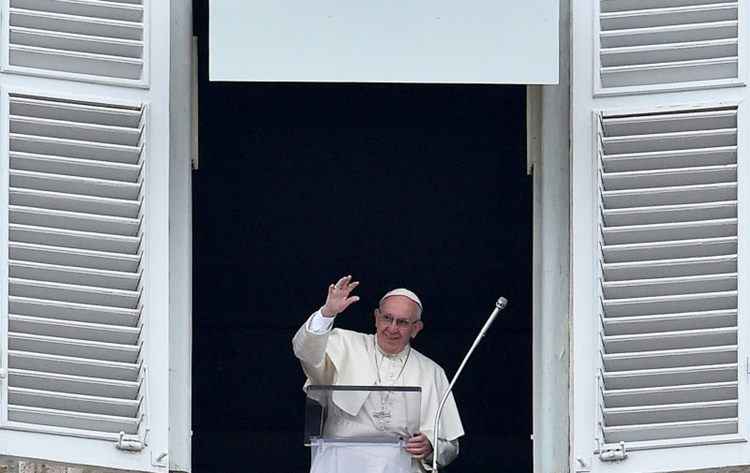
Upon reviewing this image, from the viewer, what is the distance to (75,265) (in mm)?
7039

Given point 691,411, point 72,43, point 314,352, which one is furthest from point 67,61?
point 691,411

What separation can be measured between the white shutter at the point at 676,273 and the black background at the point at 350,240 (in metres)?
1.76

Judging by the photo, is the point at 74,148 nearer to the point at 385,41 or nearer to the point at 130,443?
the point at 130,443

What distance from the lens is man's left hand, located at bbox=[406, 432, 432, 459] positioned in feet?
24.3

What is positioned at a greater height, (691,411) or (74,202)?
(74,202)

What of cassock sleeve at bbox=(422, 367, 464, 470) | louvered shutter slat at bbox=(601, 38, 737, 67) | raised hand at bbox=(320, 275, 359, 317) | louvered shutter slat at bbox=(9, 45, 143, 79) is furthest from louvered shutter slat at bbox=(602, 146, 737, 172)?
louvered shutter slat at bbox=(9, 45, 143, 79)

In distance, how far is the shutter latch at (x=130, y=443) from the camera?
6.95 metres

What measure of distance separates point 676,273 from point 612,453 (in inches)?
21.4

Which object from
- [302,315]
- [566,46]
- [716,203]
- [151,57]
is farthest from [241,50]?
[302,315]

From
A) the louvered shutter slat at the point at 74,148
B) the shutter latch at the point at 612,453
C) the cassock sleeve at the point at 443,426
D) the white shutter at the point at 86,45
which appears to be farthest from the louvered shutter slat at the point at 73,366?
the shutter latch at the point at 612,453

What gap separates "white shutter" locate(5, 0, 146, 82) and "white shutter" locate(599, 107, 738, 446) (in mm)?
1375

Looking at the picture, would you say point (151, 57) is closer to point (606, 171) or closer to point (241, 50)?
point (241, 50)

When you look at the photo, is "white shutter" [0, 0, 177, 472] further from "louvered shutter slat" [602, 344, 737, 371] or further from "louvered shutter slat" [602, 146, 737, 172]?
"louvered shutter slat" [602, 344, 737, 371]

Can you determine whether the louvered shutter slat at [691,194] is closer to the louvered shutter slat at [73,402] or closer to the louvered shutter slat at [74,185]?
the louvered shutter slat at [74,185]
